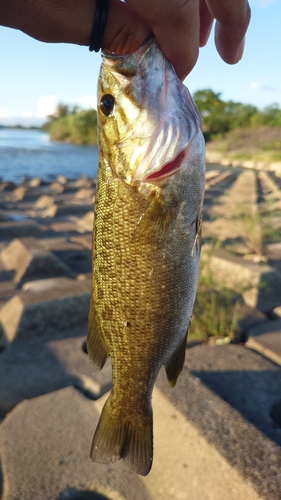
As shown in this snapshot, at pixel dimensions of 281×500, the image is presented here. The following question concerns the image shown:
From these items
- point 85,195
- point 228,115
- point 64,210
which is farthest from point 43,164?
point 228,115

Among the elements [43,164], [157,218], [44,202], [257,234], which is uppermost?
[157,218]

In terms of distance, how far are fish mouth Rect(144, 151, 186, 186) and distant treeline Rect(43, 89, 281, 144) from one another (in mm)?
55224

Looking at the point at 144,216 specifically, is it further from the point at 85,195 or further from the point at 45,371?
the point at 85,195

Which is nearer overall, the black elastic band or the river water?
the black elastic band

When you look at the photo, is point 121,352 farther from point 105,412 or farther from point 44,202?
point 44,202

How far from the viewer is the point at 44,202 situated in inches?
522

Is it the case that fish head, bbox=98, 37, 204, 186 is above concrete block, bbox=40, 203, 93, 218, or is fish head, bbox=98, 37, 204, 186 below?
above

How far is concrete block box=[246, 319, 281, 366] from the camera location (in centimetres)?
399

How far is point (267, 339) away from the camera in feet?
13.8

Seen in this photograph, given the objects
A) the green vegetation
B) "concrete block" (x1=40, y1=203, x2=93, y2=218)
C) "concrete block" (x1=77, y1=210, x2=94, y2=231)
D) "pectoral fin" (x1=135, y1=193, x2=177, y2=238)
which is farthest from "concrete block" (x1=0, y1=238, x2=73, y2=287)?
the green vegetation

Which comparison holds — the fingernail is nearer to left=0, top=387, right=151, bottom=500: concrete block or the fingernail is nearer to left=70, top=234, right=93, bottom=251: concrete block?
left=0, top=387, right=151, bottom=500: concrete block

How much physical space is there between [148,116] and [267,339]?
2.94 meters

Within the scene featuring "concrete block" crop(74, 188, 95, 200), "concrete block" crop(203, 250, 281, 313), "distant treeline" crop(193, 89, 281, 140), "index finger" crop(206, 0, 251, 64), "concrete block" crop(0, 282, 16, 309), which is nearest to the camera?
"index finger" crop(206, 0, 251, 64)

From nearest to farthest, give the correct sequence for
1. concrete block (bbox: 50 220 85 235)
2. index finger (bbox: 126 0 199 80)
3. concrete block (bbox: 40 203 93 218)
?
index finger (bbox: 126 0 199 80)
concrete block (bbox: 50 220 85 235)
concrete block (bbox: 40 203 93 218)
